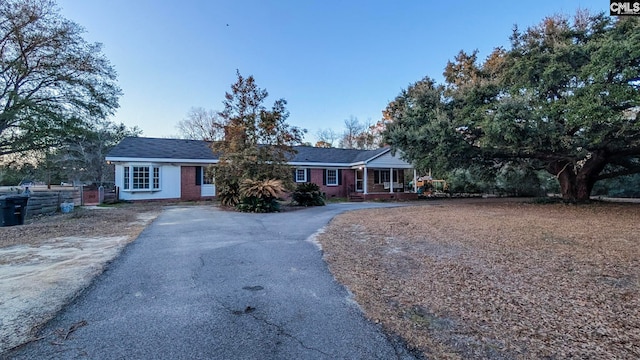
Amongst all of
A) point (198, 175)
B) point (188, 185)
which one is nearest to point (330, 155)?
point (198, 175)

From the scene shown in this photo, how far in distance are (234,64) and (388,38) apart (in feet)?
26.7

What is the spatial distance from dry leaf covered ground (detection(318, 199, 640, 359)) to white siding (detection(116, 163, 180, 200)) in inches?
536

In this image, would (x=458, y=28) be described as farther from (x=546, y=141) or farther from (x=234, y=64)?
(x=234, y=64)

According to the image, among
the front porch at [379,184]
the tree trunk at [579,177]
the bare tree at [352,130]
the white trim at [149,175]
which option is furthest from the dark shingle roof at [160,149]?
the bare tree at [352,130]

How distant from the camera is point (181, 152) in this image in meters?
18.6

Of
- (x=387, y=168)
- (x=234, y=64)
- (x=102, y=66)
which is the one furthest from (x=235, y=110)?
(x=387, y=168)

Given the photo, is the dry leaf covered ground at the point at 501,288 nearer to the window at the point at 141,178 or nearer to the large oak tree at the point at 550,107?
the large oak tree at the point at 550,107

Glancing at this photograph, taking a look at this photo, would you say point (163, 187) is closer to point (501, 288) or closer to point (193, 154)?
point (193, 154)

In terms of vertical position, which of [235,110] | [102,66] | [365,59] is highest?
[365,59]

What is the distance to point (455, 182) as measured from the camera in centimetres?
2361

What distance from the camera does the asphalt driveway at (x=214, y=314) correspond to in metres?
2.40

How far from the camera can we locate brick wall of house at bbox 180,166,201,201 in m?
18.0

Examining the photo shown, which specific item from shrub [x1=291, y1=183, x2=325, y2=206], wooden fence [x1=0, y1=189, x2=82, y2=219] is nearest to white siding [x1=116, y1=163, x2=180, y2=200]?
wooden fence [x1=0, y1=189, x2=82, y2=219]

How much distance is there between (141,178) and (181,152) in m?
2.79
